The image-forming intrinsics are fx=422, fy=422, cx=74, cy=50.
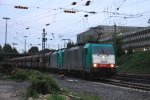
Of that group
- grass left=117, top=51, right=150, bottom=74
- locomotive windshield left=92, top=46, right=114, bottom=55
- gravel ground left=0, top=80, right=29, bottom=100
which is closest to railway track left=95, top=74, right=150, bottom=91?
locomotive windshield left=92, top=46, right=114, bottom=55

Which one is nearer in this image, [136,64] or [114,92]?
[114,92]

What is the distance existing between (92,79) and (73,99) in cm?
2051

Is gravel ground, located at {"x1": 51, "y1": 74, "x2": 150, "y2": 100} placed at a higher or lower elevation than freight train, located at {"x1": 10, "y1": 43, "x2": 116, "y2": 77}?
lower

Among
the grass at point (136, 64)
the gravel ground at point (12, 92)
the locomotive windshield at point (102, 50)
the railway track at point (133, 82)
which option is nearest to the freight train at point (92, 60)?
the locomotive windshield at point (102, 50)

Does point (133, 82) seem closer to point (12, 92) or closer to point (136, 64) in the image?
point (12, 92)

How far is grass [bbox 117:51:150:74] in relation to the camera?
60.4m

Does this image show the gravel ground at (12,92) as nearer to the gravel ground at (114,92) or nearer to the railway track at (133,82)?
the gravel ground at (114,92)

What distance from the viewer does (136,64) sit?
210 feet

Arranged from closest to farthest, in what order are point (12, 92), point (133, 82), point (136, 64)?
point (12, 92), point (133, 82), point (136, 64)

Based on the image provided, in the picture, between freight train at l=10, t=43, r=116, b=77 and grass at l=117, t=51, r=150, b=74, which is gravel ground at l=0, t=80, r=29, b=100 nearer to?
freight train at l=10, t=43, r=116, b=77

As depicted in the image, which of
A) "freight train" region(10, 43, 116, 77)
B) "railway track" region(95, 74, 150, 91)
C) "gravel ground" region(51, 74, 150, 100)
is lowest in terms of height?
"gravel ground" region(51, 74, 150, 100)

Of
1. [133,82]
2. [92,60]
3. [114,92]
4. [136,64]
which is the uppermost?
[136,64]

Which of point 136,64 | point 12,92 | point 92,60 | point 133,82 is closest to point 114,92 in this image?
point 12,92

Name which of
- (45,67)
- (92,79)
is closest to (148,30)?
(45,67)
